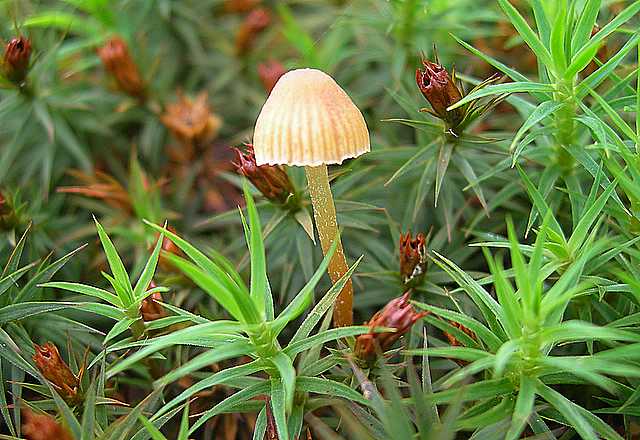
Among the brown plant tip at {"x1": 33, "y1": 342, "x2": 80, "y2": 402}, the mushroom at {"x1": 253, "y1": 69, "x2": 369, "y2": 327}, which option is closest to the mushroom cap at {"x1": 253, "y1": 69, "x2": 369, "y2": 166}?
the mushroom at {"x1": 253, "y1": 69, "x2": 369, "y2": 327}

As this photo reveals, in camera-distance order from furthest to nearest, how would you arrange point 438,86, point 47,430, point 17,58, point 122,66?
1. point 122,66
2. point 17,58
3. point 438,86
4. point 47,430

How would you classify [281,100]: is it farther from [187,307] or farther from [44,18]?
[44,18]

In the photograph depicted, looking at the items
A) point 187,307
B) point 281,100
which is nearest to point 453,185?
point 281,100

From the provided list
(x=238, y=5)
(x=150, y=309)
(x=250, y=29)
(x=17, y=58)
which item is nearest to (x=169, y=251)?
(x=150, y=309)

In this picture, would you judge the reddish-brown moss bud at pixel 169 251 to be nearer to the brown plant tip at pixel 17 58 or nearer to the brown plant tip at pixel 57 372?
the brown plant tip at pixel 57 372

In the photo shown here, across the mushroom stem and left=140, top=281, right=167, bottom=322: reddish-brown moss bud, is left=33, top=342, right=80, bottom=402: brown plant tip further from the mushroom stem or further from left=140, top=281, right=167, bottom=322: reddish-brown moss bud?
the mushroom stem

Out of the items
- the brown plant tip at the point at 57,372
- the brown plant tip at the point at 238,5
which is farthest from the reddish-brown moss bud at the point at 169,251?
the brown plant tip at the point at 238,5

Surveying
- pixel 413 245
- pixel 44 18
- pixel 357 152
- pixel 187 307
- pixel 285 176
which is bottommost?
pixel 187 307

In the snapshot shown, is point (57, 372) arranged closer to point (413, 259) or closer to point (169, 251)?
point (169, 251)
